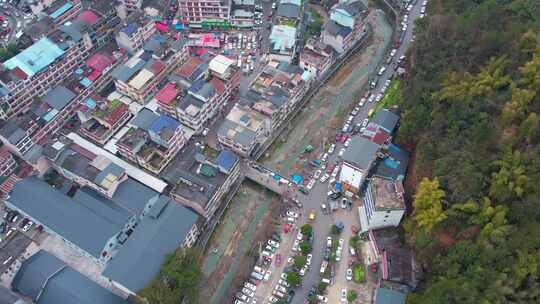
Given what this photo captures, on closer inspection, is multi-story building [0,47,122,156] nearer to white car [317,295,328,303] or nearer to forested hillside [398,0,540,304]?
white car [317,295,328,303]

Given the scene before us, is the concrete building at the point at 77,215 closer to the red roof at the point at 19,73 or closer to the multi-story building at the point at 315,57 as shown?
the red roof at the point at 19,73

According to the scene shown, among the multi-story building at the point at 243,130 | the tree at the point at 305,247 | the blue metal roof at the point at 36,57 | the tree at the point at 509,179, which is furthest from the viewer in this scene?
the blue metal roof at the point at 36,57

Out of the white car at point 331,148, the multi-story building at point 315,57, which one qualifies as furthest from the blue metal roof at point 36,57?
the white car at point 331,148

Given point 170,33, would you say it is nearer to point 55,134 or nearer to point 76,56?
point 76,56

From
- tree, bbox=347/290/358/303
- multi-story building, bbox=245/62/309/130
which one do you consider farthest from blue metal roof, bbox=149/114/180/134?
tree, bbox=347/290/358/303

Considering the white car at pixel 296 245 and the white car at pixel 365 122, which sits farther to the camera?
the white car at pixel 365 122

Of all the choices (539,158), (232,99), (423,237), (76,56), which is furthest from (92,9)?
(539,158)
